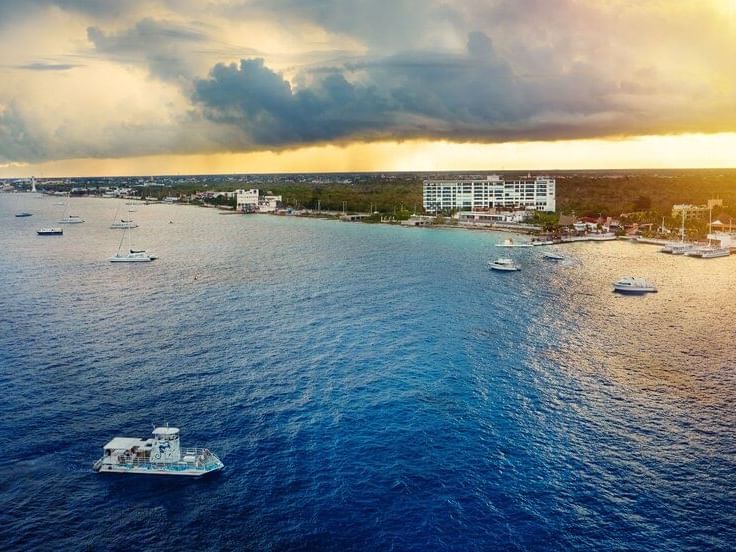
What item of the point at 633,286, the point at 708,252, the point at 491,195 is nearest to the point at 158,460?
the point at 633,286

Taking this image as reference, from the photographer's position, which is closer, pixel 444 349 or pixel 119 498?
pixel 119 498

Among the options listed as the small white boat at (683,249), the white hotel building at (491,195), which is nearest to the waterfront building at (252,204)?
the white hotel building at (491,195)

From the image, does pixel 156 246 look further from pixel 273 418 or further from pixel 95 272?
pixel 273 418

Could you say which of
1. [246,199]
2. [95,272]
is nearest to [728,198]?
[246,199]

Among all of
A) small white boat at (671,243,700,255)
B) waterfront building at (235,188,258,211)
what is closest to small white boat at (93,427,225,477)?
small white boat at (671,243,700,255)

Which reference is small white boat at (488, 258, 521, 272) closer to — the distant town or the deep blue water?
the deep blue water

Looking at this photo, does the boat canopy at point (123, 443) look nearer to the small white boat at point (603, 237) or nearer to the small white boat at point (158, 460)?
the small white boat at point (158, 460)
